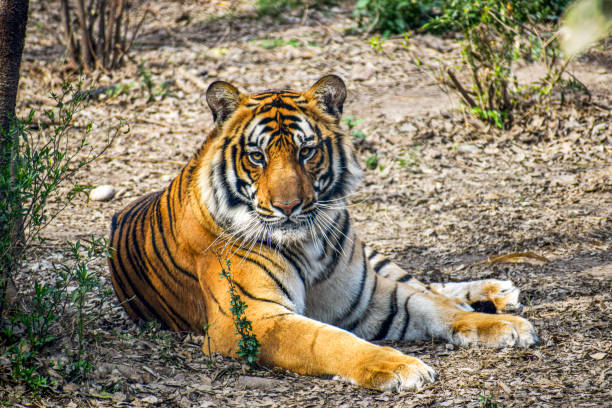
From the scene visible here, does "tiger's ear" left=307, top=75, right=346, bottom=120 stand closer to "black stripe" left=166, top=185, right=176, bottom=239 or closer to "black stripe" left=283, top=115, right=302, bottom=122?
"black stripe" left=283, top=115, right=302, bottom=122

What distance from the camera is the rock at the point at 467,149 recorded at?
5.77 metres

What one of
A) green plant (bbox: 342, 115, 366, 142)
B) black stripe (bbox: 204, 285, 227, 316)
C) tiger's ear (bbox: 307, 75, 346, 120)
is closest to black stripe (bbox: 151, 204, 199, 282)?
black stripe (bbox: 204, 285, 227, 316)

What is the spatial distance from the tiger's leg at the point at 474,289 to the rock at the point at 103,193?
262cm

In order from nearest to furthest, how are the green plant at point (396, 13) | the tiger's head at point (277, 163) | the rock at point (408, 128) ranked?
the tiger's head at point (277, 163) → the rock at point (408, 128) → the green plant at point (396, 13)

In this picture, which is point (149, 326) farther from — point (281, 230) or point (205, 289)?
point (281, 230)

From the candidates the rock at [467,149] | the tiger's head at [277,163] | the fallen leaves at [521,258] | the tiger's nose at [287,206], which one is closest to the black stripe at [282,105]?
the tiger's head at [277,163]

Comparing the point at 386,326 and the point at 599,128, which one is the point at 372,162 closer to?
the point at 599,128

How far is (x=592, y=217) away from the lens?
14.6ft

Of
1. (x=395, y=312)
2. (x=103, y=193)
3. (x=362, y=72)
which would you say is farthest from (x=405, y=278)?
(x=362, y=72)

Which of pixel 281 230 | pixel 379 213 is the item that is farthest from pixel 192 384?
pixel 379 213

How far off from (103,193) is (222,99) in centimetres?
279

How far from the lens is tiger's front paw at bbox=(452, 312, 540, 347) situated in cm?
277

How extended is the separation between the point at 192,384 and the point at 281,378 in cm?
36

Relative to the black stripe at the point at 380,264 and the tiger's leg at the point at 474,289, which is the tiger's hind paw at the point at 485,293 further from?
the black stripe at the point at 380,264
